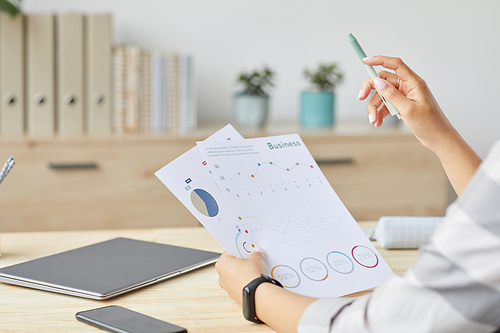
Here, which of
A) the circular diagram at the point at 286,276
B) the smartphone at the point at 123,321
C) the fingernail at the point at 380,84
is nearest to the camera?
the smartphone at the point at 123,321

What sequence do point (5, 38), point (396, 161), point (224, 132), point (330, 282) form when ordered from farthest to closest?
point (396, 161) → point (5, 38) → point (224, 132) → point (330, 282)

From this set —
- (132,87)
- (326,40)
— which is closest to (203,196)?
(132,87)

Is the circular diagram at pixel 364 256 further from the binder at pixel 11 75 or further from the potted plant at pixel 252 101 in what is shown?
the binder at pixel 11 75

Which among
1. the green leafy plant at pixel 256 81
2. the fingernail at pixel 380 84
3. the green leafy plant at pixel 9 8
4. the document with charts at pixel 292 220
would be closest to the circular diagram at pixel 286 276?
the document with charts at pixel 292 220

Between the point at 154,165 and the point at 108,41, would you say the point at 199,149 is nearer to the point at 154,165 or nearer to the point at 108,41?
the point at 154,165

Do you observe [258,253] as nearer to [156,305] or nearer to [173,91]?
[156,305]

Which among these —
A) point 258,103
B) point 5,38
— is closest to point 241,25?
point 258,103

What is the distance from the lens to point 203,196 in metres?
0.77

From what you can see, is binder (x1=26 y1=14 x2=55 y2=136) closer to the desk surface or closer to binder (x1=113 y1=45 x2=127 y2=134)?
binder (x1=113 y1=45 x2=127 y2=134)

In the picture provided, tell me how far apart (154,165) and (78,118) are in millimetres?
359

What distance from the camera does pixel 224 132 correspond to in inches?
33.1

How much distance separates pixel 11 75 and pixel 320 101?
121 centimetres

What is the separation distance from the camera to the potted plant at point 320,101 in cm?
209

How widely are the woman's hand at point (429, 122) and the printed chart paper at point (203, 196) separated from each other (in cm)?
34
